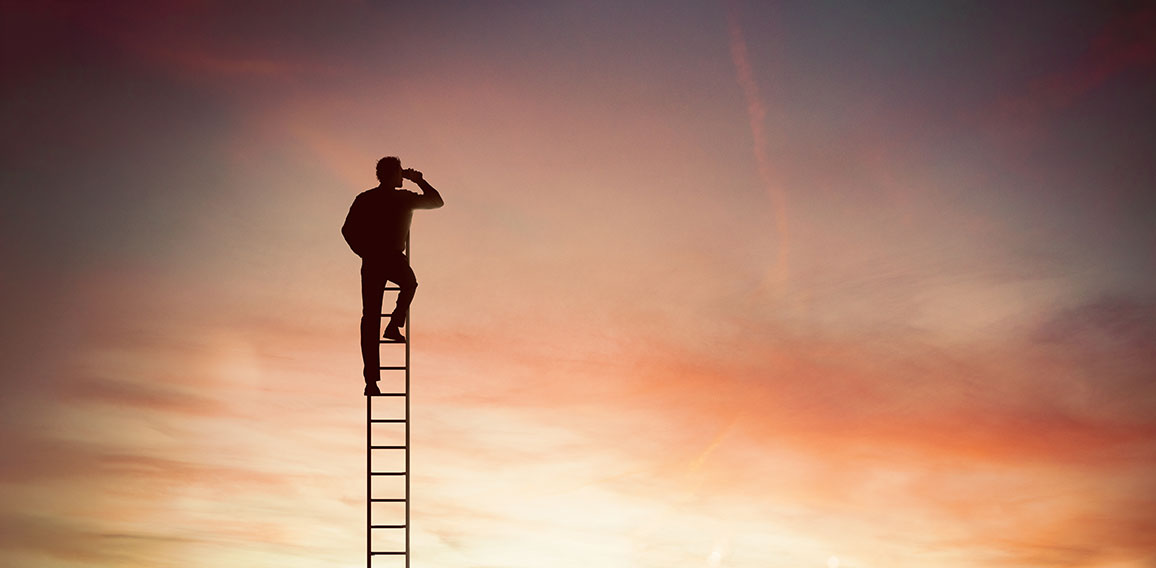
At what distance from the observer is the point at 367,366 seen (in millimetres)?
20953

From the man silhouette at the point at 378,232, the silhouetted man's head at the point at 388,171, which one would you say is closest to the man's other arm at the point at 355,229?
the man silhouette at the point at 378,232

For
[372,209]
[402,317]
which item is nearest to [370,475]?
[402,317]

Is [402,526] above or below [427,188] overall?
below

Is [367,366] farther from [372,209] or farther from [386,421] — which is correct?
[372,209]

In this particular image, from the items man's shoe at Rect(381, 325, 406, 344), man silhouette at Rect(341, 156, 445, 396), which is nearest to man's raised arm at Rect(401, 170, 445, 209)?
man silhouette at Rect(341, 156, 445, 396)

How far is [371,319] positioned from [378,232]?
116cm

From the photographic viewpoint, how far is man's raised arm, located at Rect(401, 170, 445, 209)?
68.5ft

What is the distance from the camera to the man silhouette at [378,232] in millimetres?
20891

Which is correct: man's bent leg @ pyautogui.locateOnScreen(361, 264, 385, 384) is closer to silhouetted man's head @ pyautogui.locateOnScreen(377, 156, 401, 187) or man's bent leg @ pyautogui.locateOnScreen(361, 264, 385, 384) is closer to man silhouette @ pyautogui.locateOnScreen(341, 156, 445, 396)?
man silhouette @ pyautogui.locateOnScreen(341, 156, 445, 396)

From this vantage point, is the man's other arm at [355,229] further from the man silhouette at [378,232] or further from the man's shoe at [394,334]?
the man's shoe at [394,334]

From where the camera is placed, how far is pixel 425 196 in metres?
20.9

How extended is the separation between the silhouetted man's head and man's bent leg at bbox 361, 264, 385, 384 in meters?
1.14

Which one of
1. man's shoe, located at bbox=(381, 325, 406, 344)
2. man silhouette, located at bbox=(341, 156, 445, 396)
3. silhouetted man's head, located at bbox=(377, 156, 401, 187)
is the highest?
silhouetted man's head, located at bbox=(377, 156, 401, 187)

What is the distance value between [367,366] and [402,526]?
86.0 inches
